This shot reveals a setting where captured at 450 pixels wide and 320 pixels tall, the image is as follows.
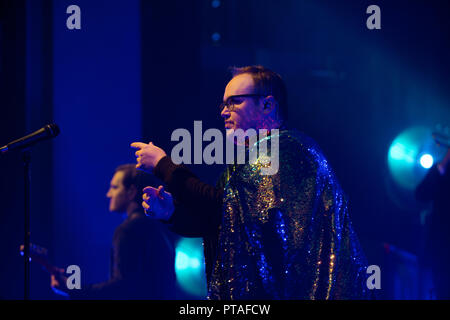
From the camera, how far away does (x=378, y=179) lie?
5508 millimetres

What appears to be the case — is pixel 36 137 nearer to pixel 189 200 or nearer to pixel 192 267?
pixel 189 200

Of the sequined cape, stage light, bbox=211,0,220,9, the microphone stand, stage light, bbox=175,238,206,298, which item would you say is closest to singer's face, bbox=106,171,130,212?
stage light, bbox=175,238,206,298

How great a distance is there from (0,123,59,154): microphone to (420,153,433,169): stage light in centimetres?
462

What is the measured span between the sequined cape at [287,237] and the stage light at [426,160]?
4.30 metres

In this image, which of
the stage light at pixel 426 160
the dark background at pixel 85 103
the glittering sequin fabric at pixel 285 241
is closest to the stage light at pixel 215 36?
the dark background at pixel 85 103

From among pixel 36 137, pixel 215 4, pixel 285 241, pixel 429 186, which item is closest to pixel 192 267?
pixel 36 137

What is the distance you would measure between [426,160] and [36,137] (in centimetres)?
470

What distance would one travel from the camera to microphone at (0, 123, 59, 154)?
6.97 feet

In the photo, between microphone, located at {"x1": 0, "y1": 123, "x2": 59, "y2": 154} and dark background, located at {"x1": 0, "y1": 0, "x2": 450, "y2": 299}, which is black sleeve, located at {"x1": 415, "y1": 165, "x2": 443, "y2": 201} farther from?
microphone, located at {"x1": 0, "y1": 123, "x2": 59, "y2": 154}

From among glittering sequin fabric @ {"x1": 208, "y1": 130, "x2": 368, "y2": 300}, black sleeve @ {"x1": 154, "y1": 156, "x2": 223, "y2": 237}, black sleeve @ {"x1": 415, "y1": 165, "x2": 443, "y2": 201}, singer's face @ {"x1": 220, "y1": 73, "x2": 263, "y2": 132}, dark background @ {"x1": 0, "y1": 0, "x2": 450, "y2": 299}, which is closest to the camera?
glittering sequin fabric @ {"x1": 208, "y1": 130, "x2": 368, "y2": 300}

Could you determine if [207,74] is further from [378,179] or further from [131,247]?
[378,179]

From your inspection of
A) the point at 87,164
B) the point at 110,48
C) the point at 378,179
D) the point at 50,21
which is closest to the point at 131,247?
the point at 87,164

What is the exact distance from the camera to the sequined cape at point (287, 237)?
1628 mm

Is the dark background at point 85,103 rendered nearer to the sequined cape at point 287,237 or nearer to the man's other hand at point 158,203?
the man's other hand at point 158,203
